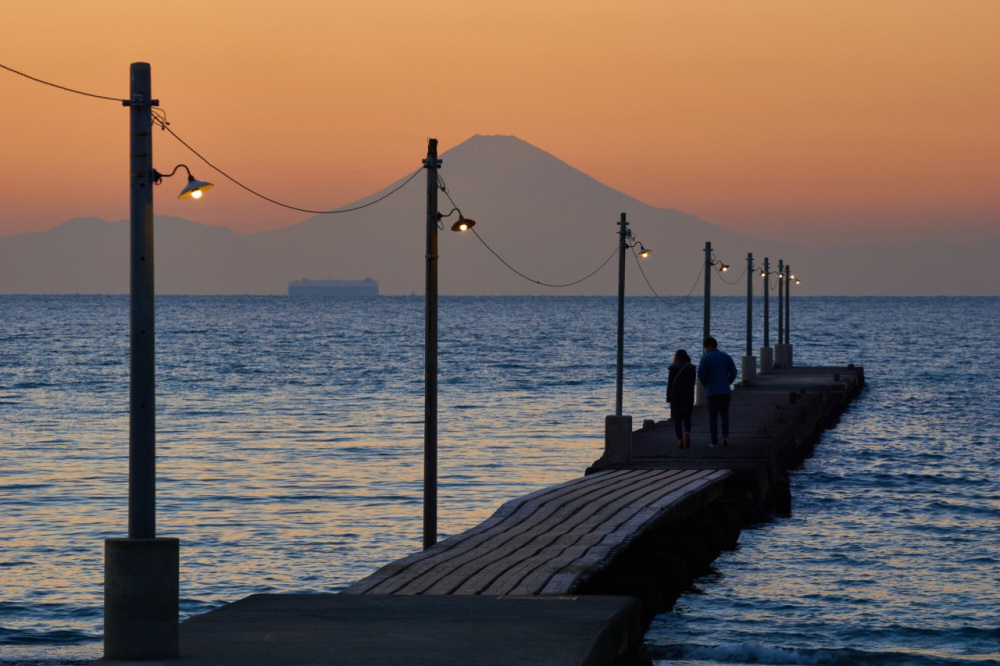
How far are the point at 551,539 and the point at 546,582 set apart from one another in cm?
317

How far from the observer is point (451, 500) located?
27.1 m

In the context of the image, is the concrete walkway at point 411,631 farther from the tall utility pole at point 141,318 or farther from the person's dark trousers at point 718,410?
the person's dark trousers at point 718,410

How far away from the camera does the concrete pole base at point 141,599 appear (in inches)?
374

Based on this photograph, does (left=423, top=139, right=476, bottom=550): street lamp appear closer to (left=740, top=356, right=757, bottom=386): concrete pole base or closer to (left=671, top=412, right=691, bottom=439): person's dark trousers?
(left=671, top=412, right=691, bottom=439): person's dark trousers

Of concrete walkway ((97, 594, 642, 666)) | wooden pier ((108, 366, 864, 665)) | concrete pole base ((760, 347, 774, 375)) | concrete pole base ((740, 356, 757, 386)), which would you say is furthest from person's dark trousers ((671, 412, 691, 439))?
concrete pole base ((760, 347, 774, 375))

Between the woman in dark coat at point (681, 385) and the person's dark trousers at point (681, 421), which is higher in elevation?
the woman in dark coat at point (681, 385)

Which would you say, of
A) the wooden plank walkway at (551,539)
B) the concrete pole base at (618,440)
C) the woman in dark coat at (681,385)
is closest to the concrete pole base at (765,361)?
the woman in dark coat at (681,385)

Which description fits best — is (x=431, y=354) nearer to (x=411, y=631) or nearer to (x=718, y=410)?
(x=411, y=631)

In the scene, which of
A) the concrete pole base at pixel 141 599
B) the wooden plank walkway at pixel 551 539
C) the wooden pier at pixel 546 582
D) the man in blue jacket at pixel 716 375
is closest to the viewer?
the concrete pole base at pixel 141 599

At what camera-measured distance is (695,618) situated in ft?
56.3

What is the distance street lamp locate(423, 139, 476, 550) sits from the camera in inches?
680

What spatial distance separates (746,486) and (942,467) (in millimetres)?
11343

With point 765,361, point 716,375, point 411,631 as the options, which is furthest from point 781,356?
point 411,631

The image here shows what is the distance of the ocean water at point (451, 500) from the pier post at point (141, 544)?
295 cm
